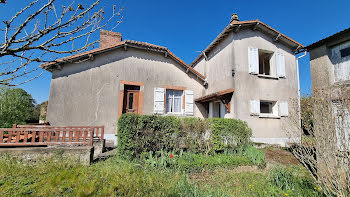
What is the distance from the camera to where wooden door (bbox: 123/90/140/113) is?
877cm

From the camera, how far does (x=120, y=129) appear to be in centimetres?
511

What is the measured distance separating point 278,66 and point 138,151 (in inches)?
357

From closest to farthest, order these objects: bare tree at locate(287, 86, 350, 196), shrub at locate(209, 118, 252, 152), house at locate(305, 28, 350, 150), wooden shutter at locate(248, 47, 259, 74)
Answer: bare tree at locate(287, 86, 350, 196) < shrub at locate(209, 118, 252, 152) < house at locate(305, 28, 350, 150) < wooden shutter at locate(248, 47, 259, 74)

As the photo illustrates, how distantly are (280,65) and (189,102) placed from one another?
5.79m

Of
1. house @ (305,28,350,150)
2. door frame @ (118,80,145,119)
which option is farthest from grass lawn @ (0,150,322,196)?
house @ (305,28,350,150)

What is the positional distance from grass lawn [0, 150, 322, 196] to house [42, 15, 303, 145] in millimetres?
3715

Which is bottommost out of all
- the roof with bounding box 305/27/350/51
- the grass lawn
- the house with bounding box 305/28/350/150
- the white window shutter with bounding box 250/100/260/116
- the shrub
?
the grass lawn

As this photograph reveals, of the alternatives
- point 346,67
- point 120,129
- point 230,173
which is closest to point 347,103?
point 230,173

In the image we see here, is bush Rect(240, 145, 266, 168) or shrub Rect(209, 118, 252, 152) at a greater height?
shrub Rect(209, 118, 252, 152)

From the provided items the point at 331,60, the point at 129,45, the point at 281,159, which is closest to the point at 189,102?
the point at 129,45

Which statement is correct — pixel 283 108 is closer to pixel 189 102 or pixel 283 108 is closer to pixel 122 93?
pixel 189 102

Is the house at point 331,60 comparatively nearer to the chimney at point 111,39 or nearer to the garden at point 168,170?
the garden at point 168,170

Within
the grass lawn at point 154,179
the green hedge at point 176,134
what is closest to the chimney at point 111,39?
the green hedge at point 176,134

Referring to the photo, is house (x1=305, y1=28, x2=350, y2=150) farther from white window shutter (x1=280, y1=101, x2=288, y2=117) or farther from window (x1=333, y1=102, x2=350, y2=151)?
window (x1=333, y1=102, x2=350, y2=151)
